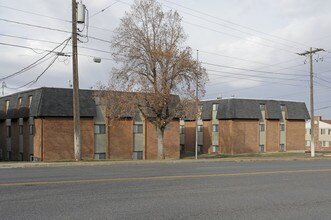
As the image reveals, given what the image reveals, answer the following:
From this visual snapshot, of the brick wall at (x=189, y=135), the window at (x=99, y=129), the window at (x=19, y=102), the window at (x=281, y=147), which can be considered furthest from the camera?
the brick wall at (x=189, y=135)

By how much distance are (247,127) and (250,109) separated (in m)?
2.41

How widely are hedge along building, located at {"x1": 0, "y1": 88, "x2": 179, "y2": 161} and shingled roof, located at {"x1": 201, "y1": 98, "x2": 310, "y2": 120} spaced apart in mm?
11351

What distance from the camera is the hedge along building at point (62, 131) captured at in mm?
36312

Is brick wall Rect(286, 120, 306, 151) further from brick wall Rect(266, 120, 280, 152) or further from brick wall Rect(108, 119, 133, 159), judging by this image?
brick wall Rect(108, 119, 133, 159)

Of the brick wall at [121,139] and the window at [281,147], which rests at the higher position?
the brick wall at [121,139]

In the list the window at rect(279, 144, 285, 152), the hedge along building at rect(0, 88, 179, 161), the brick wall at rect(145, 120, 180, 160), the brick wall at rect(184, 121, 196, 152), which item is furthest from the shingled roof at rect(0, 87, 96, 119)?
the window at rect(279, 144, 285, 152)

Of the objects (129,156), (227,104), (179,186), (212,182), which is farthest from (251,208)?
(227,104)

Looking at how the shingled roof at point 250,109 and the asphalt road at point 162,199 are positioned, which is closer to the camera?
the asphalt road at point 162,199

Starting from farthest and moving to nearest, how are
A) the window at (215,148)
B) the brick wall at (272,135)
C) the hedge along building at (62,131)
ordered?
the brick wall at (272,135) < the window at (215,148) < the hedge along building at (62,131)

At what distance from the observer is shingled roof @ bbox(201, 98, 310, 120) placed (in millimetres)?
53031

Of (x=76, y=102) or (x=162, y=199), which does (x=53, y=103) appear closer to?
(x=76, y=102)

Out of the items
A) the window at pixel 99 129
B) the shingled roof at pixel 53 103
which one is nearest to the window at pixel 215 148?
the window at pixel 99 129

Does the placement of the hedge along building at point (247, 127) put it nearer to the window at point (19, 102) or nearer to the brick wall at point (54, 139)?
the brick wall at point (54, 139)

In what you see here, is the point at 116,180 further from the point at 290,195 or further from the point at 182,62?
the point at 182,62
